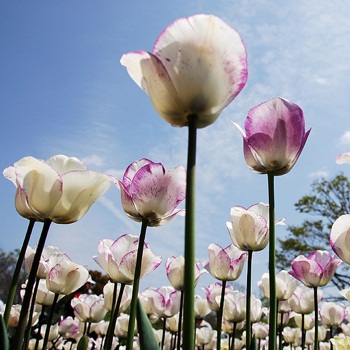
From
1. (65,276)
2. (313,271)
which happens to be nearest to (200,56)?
(65,276)

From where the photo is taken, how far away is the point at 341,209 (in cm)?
1781

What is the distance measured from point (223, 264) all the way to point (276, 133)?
119cm

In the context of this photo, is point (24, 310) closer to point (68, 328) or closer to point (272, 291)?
point (272, 291)

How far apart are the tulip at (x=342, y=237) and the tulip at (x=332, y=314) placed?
2.38 m

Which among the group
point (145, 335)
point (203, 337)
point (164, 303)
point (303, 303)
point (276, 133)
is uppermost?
point (276, 133)

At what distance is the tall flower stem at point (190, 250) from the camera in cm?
69

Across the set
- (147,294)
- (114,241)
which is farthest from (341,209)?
(114,241)

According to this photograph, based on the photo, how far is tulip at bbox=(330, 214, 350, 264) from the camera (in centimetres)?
152

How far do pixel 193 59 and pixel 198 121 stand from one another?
0.41 ft

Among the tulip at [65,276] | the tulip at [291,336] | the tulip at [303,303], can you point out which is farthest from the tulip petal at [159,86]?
the tulip at [291,336]

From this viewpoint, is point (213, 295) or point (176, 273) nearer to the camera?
point (176, 273)

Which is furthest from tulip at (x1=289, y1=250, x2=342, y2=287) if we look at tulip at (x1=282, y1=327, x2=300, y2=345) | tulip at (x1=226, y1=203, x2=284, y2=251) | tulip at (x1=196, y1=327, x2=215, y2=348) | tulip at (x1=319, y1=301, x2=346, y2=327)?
tulip at (x1=282, y1=327, x2=300, y2=345)

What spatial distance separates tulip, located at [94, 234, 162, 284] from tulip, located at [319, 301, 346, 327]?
7.96 ft

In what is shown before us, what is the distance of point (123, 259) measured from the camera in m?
1.72
